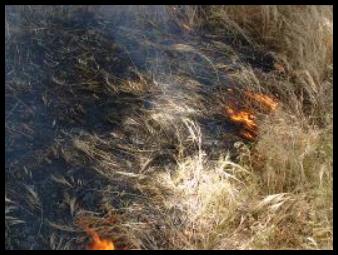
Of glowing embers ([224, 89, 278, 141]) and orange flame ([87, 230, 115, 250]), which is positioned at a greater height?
glowing embers ([224, 89, 278, 141])

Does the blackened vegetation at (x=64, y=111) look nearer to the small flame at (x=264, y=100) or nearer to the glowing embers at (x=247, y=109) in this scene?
the glowing embers at (x=247, y=109)

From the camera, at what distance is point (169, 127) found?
354cm

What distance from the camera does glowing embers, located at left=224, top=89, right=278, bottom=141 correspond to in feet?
11.7

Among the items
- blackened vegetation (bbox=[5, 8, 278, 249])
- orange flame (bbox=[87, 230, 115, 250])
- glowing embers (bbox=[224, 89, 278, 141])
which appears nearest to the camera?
orange flame (bbox=[87, 230, 115, 250])

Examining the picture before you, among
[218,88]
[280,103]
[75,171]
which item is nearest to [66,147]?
[75,171]

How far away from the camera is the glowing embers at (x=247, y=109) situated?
3.55 meters

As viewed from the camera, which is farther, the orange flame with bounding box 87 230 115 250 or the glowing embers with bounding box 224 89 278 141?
the glowing embers with bounding box 224 89 278 141

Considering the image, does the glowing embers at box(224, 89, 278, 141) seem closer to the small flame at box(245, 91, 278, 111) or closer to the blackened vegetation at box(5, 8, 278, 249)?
the small flame at box(245, 91, 278, 111)

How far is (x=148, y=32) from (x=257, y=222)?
2.20 metres

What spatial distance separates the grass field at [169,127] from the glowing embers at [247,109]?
0.01m

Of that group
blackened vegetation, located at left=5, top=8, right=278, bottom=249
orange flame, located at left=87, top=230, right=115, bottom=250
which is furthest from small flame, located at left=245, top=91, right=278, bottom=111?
orange flame, located at left=87, top=230, right=115, bottom=250

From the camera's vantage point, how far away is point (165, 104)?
3730 millimetres

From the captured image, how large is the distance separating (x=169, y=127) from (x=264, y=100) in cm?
79
